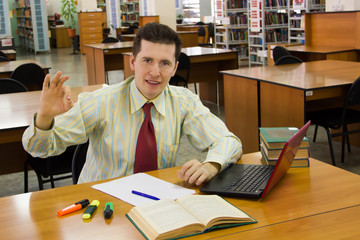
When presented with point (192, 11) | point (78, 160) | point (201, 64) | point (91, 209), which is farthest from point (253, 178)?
point (192, 11)

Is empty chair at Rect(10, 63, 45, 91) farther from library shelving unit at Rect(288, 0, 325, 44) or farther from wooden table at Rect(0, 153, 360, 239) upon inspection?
library shelving unit at Rect(288, 0, 325, 44)

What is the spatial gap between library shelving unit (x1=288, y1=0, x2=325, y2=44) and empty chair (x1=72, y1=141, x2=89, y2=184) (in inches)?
294

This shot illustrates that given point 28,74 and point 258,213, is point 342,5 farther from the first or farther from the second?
point 258,213

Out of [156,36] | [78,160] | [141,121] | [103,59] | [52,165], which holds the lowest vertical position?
[52,165]

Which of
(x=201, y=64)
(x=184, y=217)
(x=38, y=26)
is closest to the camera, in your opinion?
(x=184, y=217)

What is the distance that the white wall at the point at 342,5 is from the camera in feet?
22.6

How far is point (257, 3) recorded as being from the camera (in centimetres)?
1013

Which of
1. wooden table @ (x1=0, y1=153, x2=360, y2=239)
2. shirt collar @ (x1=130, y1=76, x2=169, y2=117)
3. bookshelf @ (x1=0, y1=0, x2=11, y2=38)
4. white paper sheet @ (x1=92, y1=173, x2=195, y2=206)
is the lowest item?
wooden table @ (x1=0, y1=153, x2=360, y2=239)

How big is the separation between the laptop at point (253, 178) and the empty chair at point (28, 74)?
3601mm

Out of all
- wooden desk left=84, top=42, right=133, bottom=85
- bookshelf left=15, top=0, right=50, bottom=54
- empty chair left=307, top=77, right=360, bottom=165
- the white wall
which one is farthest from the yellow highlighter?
bookshelf left=15, top=0, right=50, bottom=54

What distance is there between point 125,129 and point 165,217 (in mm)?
648

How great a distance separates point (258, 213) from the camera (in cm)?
133

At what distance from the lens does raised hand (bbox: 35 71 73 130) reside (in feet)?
4.90

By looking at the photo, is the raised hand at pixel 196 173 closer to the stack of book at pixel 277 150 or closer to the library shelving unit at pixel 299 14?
the stack of book at pixel 277 150
